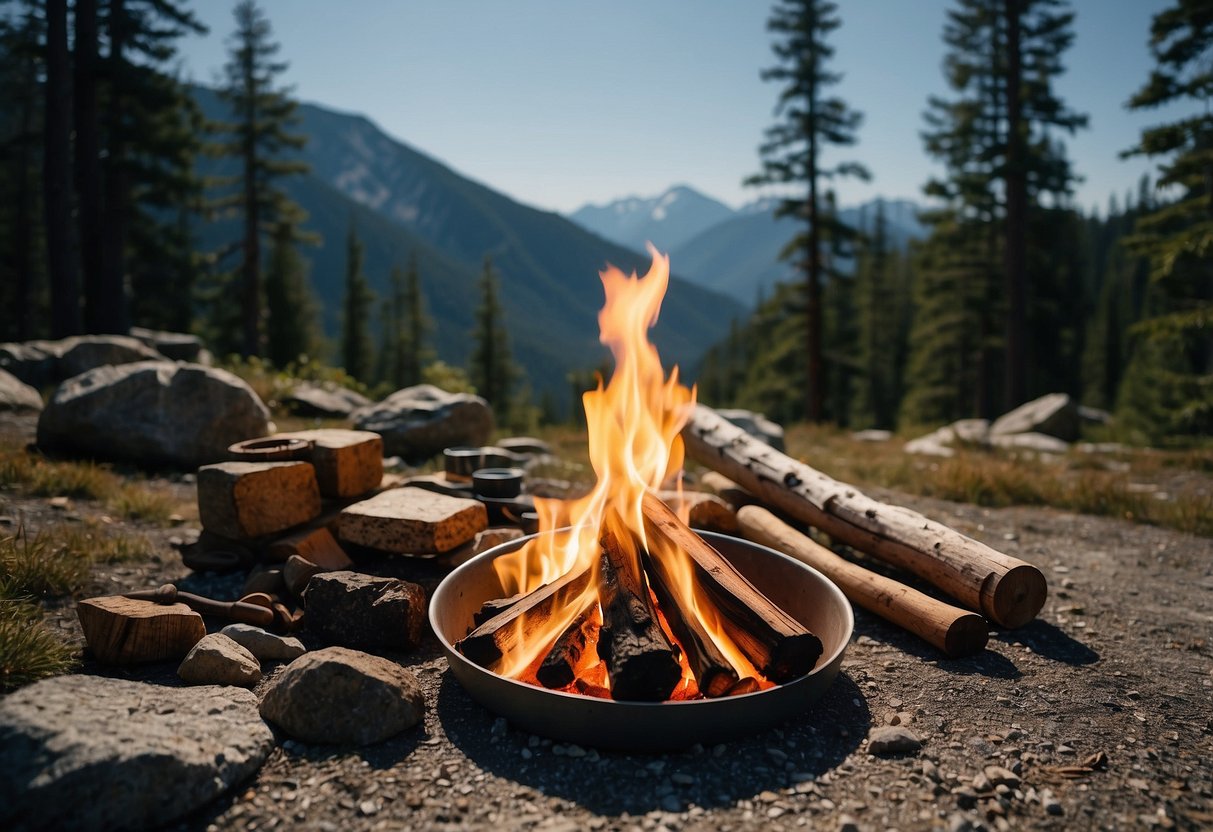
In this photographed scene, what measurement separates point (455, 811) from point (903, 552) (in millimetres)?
3297

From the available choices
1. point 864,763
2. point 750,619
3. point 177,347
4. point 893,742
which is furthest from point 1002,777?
point 177,347

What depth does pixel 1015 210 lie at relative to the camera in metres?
17.4

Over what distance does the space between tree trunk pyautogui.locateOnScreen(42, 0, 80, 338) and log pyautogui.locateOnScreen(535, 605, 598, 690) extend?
1456 centimetres

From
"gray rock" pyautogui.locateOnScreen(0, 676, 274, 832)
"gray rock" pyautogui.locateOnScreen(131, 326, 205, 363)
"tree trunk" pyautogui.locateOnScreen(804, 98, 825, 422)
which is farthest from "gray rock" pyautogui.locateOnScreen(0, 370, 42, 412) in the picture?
"tree trunk" pyautogui.locateOnScreen(804, 98, 825, 422)

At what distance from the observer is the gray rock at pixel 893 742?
2.93 metres

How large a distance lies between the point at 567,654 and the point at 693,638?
570mm

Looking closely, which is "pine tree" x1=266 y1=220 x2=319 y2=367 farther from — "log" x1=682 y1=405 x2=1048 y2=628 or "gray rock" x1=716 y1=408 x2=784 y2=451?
"log" x1=682 y1=405 x2=1048 y2=628

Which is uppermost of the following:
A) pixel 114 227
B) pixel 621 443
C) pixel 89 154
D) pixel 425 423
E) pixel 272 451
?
pixel 89 154

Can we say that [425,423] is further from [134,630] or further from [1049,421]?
[1049,421]

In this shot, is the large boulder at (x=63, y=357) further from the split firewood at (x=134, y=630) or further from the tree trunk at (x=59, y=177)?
the split firewood at (x=134, y=630)

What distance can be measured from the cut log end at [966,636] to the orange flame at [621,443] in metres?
1.54

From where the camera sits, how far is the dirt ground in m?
2.52

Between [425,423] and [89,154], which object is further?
[89,154]

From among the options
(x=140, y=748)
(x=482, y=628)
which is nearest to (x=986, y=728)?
(x=482, y=628)
